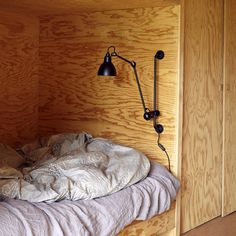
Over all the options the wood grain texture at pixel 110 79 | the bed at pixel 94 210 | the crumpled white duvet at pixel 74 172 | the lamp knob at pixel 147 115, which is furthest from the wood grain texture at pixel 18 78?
the bed at pixel 94 210

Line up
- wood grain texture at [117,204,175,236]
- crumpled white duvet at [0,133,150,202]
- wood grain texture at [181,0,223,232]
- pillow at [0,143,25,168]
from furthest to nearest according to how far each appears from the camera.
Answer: wood grain texture at [181,0,223,232]
pillow at [0,143,25,168]
wood grain texture at [117,204,175,236]
crumpled white duvet at [0,133,150,202]

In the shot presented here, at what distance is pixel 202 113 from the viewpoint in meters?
2.93

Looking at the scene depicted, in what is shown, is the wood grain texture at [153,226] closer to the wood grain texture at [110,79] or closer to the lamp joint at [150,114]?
the wood grain texture at [110,79]

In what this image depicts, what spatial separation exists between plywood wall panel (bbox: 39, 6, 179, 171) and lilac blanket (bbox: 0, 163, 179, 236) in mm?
355

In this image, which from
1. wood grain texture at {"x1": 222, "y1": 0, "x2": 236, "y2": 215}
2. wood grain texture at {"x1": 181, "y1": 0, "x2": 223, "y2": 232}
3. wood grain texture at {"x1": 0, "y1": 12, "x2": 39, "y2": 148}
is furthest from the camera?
wood grain texture at {"x1": 222, "y1": 0, "x2": 236, "y2": 215}

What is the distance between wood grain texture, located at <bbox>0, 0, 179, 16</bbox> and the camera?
2.63 metres

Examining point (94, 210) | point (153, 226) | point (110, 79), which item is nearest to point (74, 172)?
point (94, 210)

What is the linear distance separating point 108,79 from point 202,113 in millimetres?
626

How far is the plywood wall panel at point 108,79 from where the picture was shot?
2.70 m

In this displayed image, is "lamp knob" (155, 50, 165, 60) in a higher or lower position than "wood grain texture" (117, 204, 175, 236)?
higher

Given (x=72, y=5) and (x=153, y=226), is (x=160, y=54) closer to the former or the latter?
(x=72, y=5)

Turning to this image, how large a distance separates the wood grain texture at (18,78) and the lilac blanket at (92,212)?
1.06 meters

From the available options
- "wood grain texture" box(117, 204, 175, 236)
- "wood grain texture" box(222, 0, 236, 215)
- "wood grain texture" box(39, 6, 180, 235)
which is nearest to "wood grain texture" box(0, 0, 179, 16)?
"wood grain texture" box(39, 6, 180, 235)

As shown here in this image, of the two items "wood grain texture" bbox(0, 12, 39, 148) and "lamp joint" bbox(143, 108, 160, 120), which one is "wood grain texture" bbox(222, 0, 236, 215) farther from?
"wood grain texture" bbox(0, 12, 39, 148)
